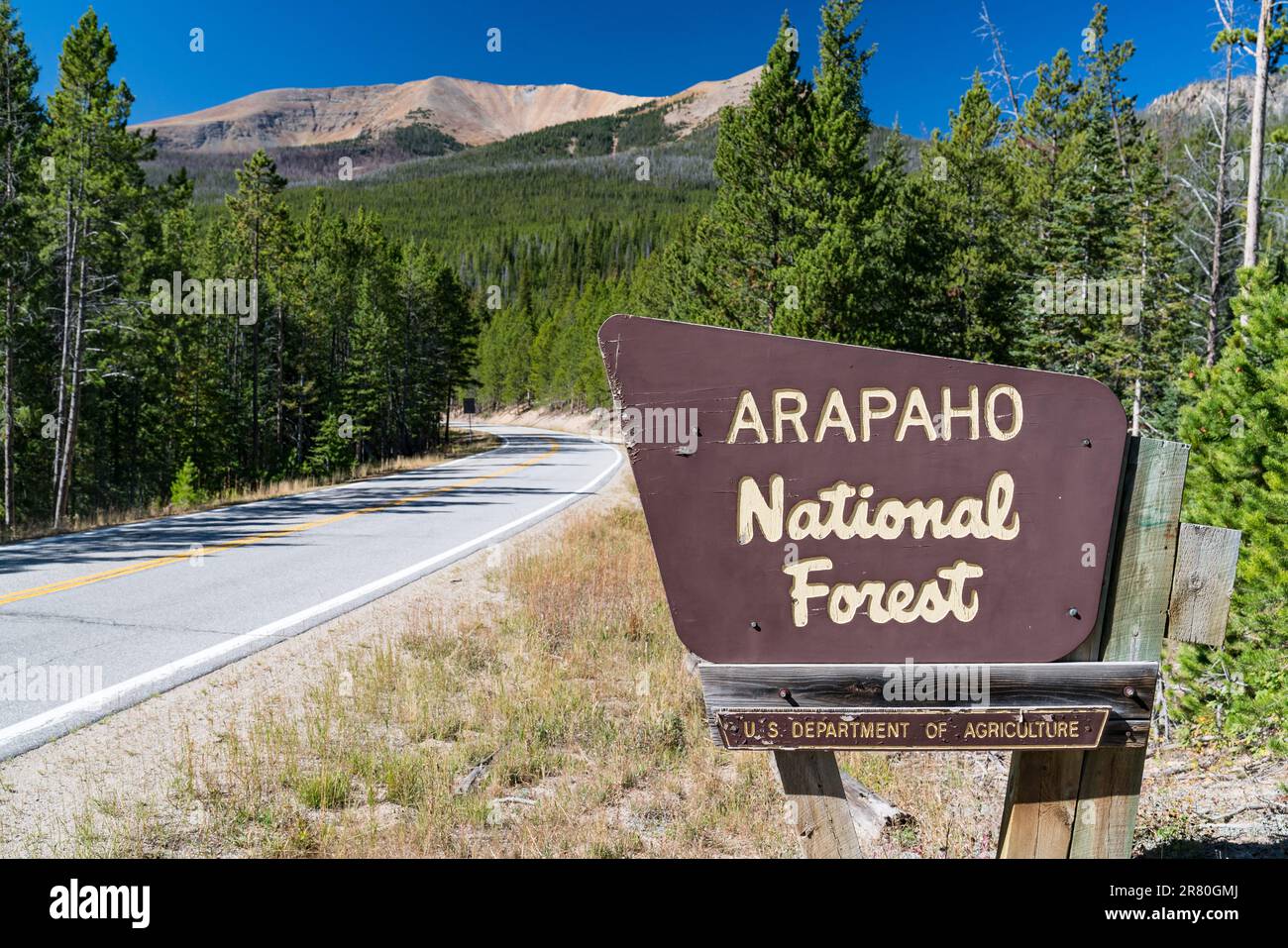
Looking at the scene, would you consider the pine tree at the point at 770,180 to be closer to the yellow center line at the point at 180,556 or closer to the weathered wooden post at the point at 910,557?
the yellow center line at the point at 180,556

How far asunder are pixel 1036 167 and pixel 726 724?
1450 inches

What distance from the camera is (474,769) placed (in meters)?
4.49

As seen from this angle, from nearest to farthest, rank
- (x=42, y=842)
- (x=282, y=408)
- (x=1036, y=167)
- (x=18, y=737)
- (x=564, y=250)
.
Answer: (x=42, y=842) → (x=18, y=737) → (x=1036, y=167) → (x=282, y=408) → (x=564, y=250)

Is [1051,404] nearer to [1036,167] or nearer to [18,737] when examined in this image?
[18,737]

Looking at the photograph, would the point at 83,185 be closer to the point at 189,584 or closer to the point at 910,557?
the point at 189,584

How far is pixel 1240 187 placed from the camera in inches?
933

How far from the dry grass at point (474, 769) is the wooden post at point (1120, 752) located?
1.43 metres

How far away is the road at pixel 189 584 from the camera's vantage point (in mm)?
5574

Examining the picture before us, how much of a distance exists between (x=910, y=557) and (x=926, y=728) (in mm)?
516

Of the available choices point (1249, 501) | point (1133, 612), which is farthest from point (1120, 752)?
point (1249, 501)

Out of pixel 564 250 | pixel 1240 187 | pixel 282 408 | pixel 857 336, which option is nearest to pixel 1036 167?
pixel 1240 187

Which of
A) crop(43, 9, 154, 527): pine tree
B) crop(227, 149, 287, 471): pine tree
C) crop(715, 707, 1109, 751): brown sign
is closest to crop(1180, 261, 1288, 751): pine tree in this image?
crop(715, 707, 1109, 751): brown sign

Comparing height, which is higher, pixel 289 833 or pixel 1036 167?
pixel 1036 167

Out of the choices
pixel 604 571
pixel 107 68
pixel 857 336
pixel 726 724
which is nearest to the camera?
pixel 726 724
